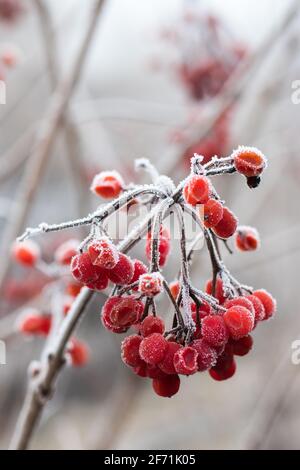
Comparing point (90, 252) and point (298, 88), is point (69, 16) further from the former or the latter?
point (90, 252)

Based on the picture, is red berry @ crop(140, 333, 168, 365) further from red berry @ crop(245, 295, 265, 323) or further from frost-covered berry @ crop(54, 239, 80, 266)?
frost-covered berry @ crop(54, 239, 80, 266)

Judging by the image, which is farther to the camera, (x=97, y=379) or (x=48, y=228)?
(x=97, y=379)

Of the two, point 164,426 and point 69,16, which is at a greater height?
point 69,16

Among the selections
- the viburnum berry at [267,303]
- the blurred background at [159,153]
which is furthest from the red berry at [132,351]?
the blurred background at [159,153]

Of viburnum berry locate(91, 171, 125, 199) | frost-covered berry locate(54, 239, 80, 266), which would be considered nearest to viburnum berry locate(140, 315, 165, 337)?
viburnum berry locate(91, 171, 125, 199)
